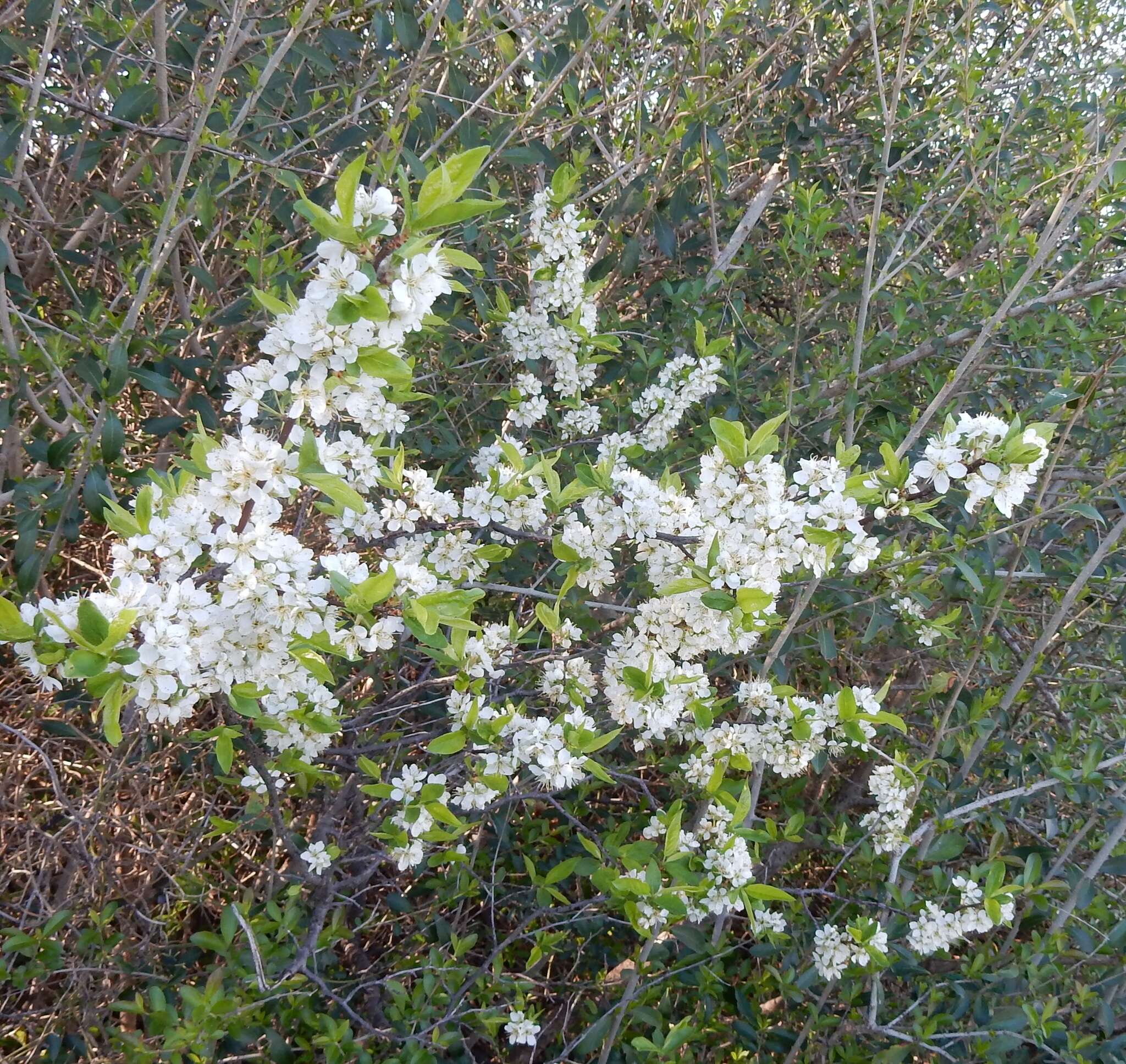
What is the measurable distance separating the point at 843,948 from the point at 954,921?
29 cm

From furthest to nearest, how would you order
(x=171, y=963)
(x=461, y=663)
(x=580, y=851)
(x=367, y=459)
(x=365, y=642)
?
1. (x=580, y=851)
2. (x=171, y=963)
3. (x=367, y=459)
4. (x=461, y=663)
5. (x=365, y=642)

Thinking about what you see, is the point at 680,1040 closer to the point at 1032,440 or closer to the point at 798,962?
the point at 798,962

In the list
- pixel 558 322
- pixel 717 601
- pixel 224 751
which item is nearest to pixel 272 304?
pixel 224 751

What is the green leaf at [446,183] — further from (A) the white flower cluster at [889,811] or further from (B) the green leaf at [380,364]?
(A) the white flower cluster at [889,811]

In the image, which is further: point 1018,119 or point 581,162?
point 1018,119

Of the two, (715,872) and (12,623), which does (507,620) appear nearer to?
(715,872)

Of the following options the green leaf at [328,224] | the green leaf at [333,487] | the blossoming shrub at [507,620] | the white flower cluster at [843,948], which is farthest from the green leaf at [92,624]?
the white flower cluster at [843,948]

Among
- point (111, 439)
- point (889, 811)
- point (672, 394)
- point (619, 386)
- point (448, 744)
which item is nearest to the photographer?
point (448, 744)

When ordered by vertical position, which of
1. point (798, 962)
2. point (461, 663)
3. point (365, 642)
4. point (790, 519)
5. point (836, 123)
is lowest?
point (798, 962)

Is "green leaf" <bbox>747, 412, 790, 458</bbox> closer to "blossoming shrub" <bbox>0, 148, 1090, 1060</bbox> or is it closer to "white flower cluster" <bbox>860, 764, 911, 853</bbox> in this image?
"blossoming shrub" <bbox>0, 148, 1090, 1060</bbox>

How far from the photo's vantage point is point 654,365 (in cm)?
274

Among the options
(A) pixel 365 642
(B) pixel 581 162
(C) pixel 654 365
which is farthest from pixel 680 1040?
(B) pixel 581 162

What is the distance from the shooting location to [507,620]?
281 centimetres

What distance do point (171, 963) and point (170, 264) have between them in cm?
205
